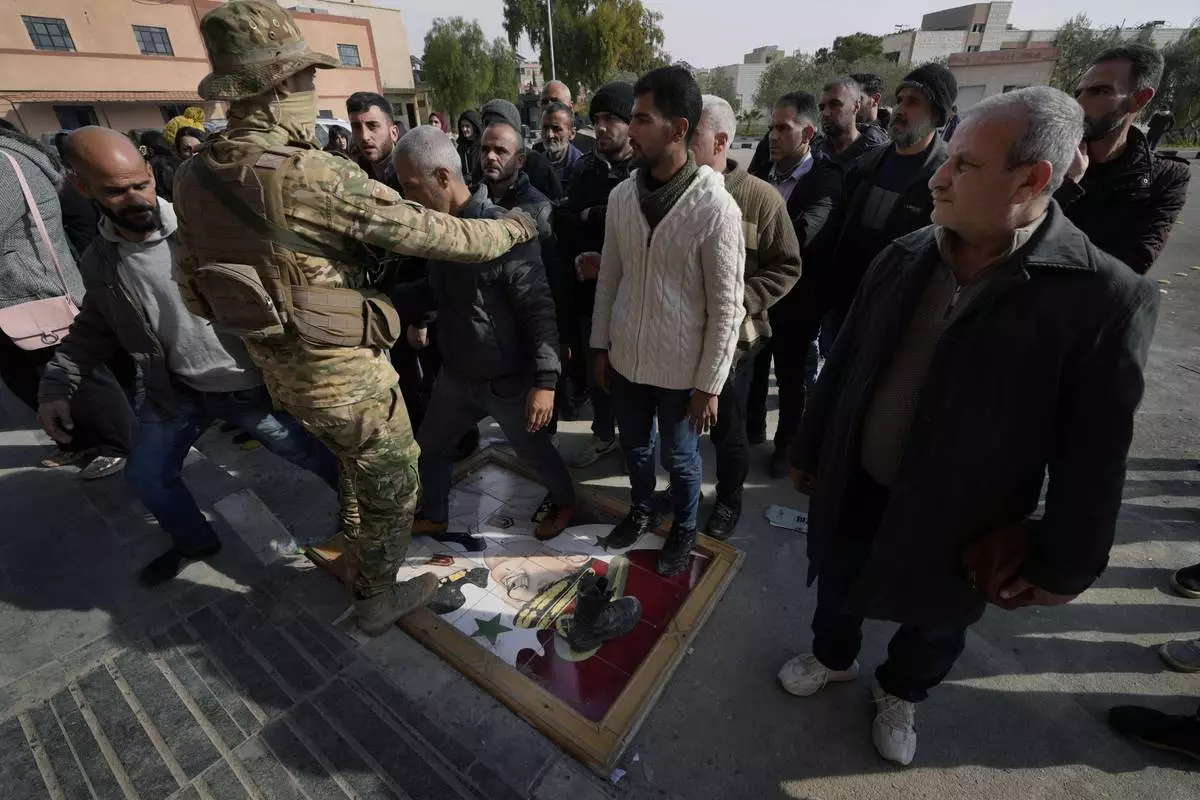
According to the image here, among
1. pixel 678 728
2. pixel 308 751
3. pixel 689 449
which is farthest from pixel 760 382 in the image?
pixel 308 751

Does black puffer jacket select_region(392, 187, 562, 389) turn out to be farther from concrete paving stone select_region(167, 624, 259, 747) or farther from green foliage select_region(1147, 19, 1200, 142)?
green foliage select_region(1147, 19, 1200, 142)

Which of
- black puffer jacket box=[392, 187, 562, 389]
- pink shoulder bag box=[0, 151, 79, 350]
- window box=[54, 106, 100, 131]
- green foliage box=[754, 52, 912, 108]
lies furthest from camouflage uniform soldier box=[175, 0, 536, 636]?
green foliage box=[754, 52, 912, 108]

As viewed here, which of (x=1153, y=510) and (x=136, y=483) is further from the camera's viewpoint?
(x=1153, y=510)

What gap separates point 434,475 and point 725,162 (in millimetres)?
2058

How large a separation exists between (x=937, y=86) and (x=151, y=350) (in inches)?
155

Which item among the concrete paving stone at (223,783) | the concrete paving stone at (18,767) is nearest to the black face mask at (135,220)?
the concrete paving stone at (18,767)

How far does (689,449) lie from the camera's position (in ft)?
8.13

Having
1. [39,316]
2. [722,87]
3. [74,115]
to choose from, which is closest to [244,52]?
[39,316]

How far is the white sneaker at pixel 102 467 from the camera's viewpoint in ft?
11.3

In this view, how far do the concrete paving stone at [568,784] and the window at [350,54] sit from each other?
3519 centimetres

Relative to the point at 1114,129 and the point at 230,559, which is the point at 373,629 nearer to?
the point at 230,559

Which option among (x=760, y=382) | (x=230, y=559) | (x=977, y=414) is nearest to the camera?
(x=977, y=414)

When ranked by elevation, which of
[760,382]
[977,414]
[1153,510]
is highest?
[977,414]

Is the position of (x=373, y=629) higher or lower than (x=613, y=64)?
lower
